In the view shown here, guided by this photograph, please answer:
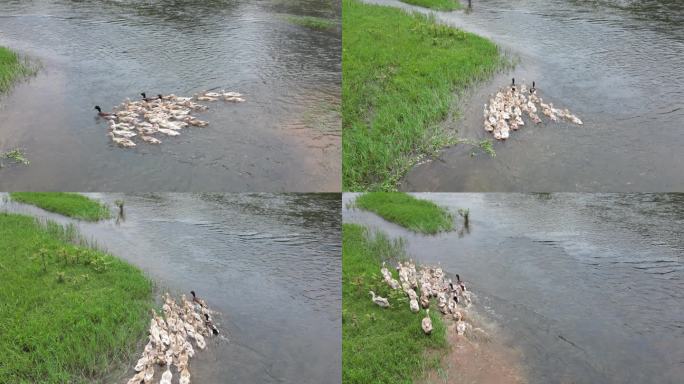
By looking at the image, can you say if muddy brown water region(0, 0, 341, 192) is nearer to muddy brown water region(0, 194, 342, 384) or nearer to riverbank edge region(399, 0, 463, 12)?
muddy brown water region(0, 194, 342, 384)

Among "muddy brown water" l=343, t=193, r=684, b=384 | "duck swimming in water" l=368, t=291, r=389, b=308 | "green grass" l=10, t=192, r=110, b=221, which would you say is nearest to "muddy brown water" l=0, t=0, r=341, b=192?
"green grass" l=10, t=192, r=110, b=221

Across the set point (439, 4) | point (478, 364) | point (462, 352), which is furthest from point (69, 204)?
point (439, 4)

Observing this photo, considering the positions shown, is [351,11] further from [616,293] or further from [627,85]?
[616,293]

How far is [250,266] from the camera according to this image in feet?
A: 47.0

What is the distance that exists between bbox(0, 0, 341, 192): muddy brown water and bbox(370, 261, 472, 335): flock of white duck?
304 centimetres

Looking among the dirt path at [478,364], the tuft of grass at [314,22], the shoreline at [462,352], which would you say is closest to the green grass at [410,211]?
the shoreline at [462,352]

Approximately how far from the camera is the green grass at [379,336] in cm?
1012

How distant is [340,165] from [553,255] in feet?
20.3

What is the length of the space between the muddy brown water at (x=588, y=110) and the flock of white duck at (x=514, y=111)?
0.28m

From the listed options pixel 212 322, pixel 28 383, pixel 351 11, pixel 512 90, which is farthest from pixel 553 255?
pixel 351 11

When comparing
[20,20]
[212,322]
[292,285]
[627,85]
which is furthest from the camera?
[20,20]

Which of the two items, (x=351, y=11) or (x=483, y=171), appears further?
(x=351, y=11)

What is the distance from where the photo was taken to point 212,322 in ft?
38.1

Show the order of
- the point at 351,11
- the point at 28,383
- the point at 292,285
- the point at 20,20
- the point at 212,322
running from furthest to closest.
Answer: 1. the point at 351,11
2. the point at 20,20
3. the point at 292,285
4. the point at 212,322
5. the point at 28,383
